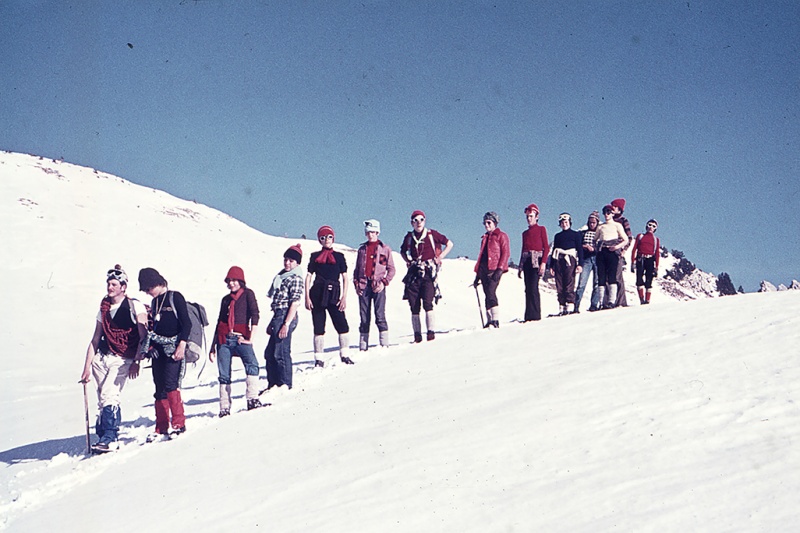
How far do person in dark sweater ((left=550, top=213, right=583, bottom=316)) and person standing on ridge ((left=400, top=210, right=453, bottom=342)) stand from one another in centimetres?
203

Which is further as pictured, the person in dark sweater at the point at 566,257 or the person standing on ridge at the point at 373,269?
the person in dark sweater at the point at 566,257

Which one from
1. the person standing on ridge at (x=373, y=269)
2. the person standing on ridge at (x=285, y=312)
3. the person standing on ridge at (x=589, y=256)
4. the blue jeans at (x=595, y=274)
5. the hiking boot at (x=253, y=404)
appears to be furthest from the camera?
the blue jeans at (x=595, y=274)

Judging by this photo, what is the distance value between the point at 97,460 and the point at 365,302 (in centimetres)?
466

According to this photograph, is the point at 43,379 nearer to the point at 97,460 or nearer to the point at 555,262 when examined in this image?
the point at 97,460

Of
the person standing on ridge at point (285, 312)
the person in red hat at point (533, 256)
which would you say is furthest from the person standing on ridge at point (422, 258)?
the person standing on ridge at point (285, 312)

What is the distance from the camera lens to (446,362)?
7824mm

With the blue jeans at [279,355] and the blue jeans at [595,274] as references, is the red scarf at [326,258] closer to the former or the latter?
the blue jeans at [279,355]

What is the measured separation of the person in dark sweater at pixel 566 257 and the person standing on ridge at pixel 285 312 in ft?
14.6

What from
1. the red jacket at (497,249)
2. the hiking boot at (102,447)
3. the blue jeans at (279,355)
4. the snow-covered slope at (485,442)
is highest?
the red jacket at (497,249)

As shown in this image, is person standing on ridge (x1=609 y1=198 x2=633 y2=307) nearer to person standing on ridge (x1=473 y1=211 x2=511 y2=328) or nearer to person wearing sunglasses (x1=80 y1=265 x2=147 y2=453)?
person standing on ridge (x1=473 y1=211 x2=511 y2=328)

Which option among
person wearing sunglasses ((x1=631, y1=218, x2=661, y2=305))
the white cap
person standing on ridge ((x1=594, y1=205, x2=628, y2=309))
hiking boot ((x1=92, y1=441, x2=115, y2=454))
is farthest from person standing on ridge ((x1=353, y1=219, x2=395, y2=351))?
person wearing sunglasses ((x1=631, y1=218, x2=661, y2=305))

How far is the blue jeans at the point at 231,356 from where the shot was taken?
8.03 metres

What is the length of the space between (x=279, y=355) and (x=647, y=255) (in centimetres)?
694

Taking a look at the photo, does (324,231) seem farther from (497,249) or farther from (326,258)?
(497,249)
